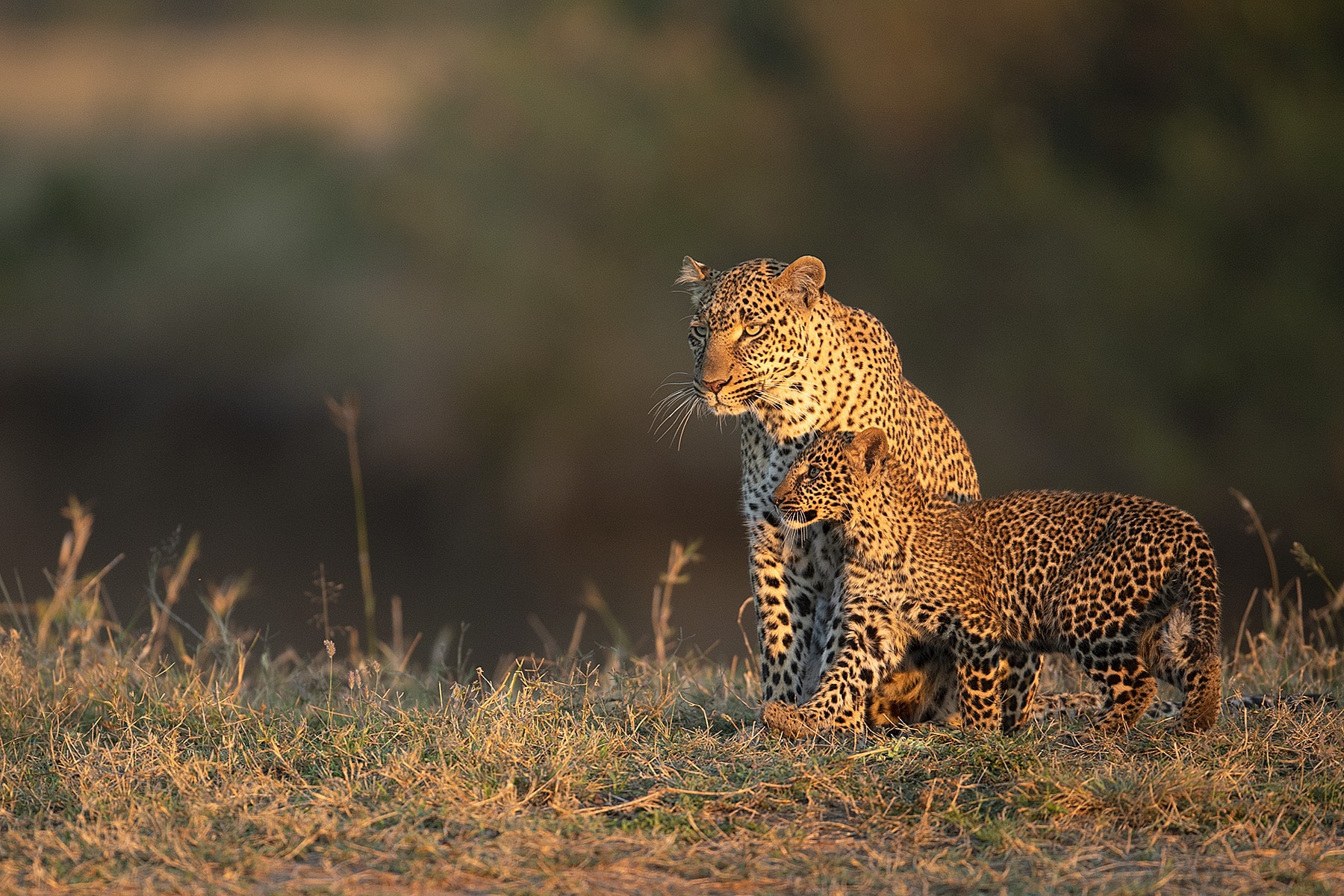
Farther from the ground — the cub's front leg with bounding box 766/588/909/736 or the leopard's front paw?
the cub's front leg with bounding box 766/588/909/736

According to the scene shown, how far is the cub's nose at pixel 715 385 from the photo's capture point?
6457 millimetres

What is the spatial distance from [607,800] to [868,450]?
1.97 meters

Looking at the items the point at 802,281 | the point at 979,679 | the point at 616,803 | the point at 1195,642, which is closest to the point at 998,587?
the point at 979,679

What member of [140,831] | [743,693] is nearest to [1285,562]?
[743,693]

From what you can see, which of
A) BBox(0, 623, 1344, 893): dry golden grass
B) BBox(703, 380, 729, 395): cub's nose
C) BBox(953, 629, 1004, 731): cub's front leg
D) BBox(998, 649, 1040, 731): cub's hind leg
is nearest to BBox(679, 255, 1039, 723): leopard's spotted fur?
BBox(703, 380, 729, 395): cub's nose

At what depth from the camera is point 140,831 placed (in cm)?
450

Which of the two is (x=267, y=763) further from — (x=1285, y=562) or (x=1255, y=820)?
(x=1285, y=562)

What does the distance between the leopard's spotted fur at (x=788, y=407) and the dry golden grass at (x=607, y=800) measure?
0.54 meters

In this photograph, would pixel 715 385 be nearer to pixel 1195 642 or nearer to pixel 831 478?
pixel 831 478

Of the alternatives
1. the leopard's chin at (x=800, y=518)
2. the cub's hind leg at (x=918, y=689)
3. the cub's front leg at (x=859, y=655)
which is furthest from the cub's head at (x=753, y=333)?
the cub's hind leg at (x=918, y=689)

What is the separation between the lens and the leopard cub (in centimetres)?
567

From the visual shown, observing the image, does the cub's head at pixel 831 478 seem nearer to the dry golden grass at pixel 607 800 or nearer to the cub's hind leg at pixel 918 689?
the cub's hind leg at pixel 918 689

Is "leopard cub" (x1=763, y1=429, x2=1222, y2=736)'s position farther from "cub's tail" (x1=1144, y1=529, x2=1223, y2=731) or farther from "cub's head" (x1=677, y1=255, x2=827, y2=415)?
"cub's head" (x1=677, y1=255, x2=827, y2=415)

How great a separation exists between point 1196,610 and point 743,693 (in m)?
2.08
